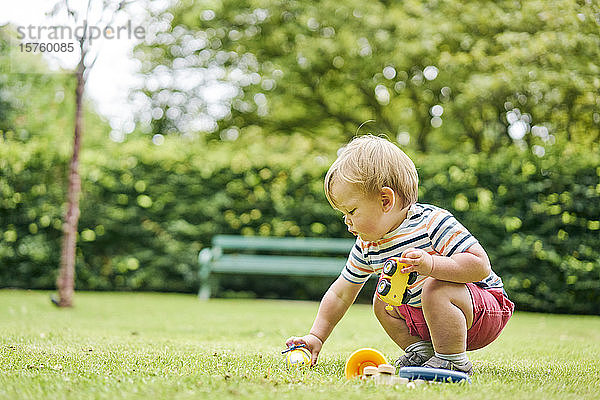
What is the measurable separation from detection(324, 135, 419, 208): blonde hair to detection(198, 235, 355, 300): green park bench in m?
5.68

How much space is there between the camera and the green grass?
6.75 ft

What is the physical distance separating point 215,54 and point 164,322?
39.3 ft

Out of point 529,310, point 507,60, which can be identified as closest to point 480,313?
point 529,310

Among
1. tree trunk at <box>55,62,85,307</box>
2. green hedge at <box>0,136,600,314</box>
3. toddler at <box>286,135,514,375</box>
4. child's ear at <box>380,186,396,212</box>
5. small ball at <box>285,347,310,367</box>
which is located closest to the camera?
toddler at <box>286,135,514,375</box>

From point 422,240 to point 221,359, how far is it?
1.04 m

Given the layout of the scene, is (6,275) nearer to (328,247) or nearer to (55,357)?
(328,247)

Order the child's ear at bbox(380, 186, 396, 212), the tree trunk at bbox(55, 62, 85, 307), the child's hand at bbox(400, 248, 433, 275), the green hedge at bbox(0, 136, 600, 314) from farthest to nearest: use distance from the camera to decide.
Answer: the green hedge at bbox(0, 136, 600, 314), the tree trunk at bbox(55, 62, 85, 307), the child's ear at bbox(380, 186, 396, 212), the child's hand at bbox(400, 248, 433, 275)

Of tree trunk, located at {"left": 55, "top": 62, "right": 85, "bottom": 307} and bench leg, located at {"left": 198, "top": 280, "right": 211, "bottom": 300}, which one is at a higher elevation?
tree trunk, located at {"left": 55, "top": 62, "right": 85, "bottom": 307}

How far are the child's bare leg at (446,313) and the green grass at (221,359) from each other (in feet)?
0.55

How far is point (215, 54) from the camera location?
1606cm

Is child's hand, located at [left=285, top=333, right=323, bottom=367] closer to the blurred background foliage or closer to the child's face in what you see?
the child's face

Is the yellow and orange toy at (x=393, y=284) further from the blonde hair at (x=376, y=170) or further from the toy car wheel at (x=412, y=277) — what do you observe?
the blonde hair at (x=376, y=170)

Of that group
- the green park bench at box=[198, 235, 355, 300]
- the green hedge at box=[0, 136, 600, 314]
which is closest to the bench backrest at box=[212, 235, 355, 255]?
the green park bench at box=[198, 235, 355, 300]

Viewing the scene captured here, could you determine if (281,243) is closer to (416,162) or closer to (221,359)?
(416,162)
